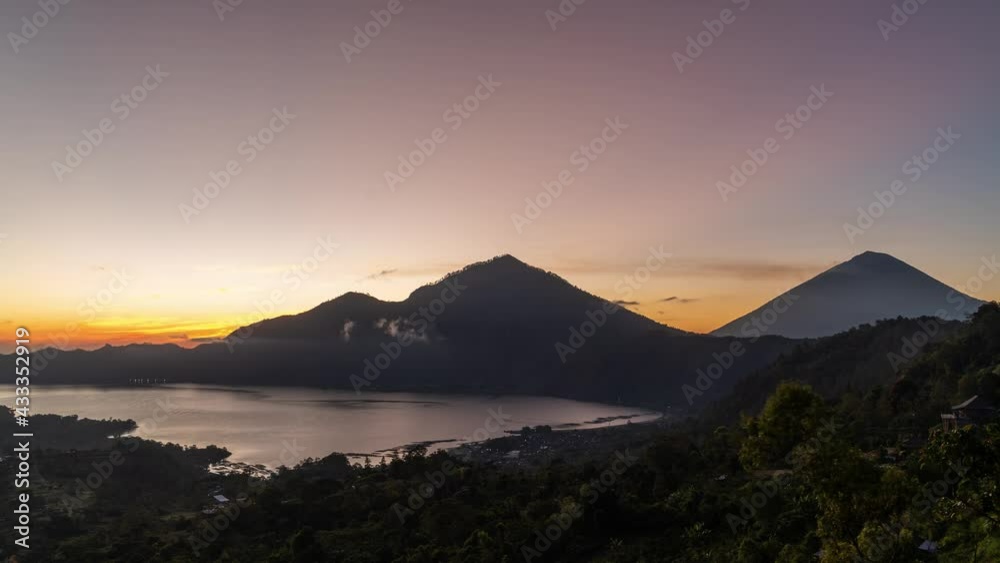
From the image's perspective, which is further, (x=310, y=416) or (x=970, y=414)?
(x=310, y=416)

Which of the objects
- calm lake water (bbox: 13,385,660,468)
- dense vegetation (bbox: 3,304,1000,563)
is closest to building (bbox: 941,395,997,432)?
dense vegetation (bbox: 3,304,1000,563)

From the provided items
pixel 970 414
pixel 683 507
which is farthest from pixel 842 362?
pixel 683 507

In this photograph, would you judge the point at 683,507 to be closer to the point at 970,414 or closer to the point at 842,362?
Answer: the point at 970,414

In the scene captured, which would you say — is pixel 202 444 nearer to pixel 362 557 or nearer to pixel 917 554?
pixel 362 557

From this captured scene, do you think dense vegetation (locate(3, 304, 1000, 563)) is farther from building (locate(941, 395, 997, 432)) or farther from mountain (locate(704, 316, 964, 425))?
mountain (locate(704, 316, 964, 425))

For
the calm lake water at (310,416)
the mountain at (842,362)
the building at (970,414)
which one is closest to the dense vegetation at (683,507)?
the building at (970,414)

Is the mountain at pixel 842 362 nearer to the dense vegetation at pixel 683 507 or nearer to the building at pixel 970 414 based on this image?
the dense vegetation at pixel 683 507

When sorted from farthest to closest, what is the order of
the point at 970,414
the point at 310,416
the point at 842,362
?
the point at 310,416 → the point at 842,362 → the point at 970,414
